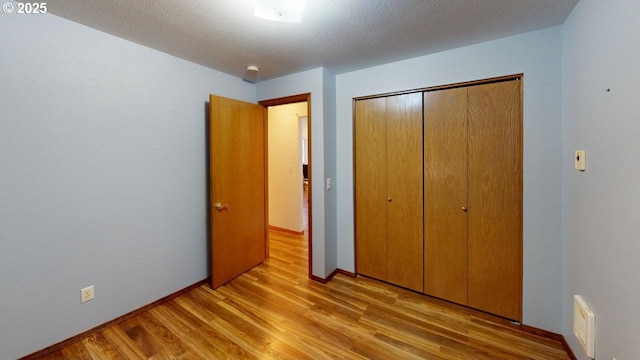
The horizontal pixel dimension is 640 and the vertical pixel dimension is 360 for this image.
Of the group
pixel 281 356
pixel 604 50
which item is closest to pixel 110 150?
pixel 281 356

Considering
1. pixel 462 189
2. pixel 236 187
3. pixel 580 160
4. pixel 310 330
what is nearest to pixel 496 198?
pixel 462 189

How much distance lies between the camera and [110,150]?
1871 mm

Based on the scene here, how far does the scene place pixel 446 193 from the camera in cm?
215

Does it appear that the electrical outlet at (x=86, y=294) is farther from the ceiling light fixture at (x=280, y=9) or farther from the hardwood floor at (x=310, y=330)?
the ceiling light fixture at (x=280, y=9)

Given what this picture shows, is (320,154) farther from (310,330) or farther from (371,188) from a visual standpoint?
(310,330)

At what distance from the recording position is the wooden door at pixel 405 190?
7.50 feet

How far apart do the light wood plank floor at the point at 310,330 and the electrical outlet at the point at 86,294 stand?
29 centimetres

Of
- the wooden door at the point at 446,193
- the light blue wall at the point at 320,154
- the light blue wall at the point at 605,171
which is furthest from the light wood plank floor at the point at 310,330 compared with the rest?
the light blue wall at the point at 605,171

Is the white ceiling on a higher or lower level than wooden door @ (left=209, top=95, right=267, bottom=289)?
higher

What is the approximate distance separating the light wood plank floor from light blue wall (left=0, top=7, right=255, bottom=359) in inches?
11.7

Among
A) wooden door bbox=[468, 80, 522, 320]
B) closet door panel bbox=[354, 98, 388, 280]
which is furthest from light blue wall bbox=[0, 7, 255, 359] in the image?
wooden door bbox=[468, 80, 522, 320]

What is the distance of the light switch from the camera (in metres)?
1.39

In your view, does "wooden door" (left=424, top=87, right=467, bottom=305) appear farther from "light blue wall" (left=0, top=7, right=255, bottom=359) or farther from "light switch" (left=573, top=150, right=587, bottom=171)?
"light blue wall" (left=0, top=7, right=255, bottom=359)

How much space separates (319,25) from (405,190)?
63.5 inches
